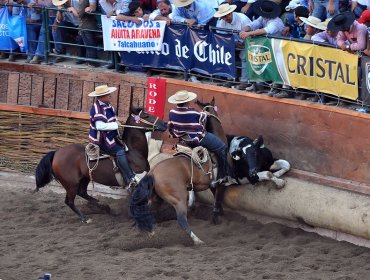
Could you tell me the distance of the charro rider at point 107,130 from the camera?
1577cm

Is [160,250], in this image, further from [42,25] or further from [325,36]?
[42,25]

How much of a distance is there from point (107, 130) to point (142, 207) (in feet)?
5.34

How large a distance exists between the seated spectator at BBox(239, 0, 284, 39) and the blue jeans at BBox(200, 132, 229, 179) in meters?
1.75

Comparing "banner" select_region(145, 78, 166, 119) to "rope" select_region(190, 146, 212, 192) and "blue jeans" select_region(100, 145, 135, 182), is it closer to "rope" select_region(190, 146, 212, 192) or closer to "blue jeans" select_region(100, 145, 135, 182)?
"blue jeans" select_region(100, 145, 135, 182)

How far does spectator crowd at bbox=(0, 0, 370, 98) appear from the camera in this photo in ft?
49.5

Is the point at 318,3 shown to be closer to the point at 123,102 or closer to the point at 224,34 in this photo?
the point at 224,34

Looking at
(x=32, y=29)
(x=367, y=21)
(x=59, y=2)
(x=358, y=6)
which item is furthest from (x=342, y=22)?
(x=32, y=29)

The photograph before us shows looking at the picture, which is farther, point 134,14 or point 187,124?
point 134,14

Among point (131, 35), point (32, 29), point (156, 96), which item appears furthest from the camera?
point (32, 29)

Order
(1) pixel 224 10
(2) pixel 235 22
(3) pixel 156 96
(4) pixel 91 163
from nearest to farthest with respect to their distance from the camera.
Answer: (4) pixel 91 163 → (1) pixel 224 10 → (2) pixel 235 22 → (3) pixel 156 96

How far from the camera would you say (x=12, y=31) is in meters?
19.5

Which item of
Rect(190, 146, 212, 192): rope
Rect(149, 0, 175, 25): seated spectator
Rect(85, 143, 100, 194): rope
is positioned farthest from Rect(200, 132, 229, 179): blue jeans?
Rect(149, 0, 175, 25): seated spectator

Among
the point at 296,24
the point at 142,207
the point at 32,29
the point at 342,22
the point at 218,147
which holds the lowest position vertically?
the point at 142,207

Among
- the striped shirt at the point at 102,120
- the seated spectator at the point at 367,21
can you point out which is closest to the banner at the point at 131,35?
the striped shirt at the point at 102,120
